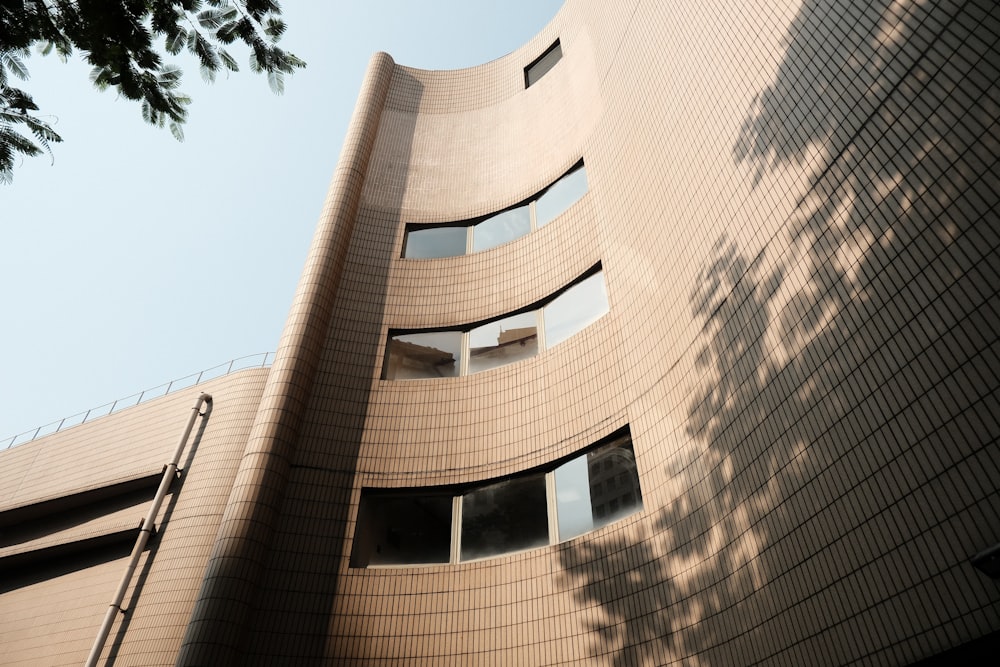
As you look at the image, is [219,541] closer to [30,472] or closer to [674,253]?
[674,253]

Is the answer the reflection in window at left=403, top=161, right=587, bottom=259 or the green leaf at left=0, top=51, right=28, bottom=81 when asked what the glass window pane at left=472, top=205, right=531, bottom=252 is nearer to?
the reflection in window at left=403, top=161, right=587, bottom=259

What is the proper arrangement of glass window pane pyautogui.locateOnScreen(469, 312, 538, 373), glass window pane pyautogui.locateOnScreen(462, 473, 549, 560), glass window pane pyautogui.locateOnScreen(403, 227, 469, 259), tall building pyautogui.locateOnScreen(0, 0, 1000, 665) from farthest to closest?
1. glass window pane pyautogui.locateOnScreen(403, 227, 469, 259)
2. glass window pane pyautogui.locateOnScreen(469, 312, 538, 373)
3. glass window pane pyautogui.locateOnScreen(462, 473, 549, 560)
4. tall building pyautogui.locateOnScreen(0, 0, 1000, 665)

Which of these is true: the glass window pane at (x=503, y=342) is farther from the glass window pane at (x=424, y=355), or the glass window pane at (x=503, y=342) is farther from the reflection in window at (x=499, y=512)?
the reflection in window at (x=499, y=512)

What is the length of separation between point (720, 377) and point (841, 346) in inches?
60.1

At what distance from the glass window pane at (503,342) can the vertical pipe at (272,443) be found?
262 centimetres

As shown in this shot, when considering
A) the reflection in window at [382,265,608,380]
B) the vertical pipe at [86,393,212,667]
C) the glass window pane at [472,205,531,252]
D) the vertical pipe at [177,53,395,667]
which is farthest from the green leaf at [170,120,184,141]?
the vertical pipe at [86,393,212,667]

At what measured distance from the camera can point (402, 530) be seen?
862 centimetres

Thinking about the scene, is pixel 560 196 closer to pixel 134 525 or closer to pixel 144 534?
pixel 144 534

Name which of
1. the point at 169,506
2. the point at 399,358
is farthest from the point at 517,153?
the point at 169,506

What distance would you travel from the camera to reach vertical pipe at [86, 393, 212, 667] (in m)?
10.6

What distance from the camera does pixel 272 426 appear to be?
347 inches

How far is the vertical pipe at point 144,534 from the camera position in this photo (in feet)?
34.7

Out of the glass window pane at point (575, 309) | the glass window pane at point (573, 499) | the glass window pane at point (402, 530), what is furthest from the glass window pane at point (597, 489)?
the glass window pane at point (575, 309)

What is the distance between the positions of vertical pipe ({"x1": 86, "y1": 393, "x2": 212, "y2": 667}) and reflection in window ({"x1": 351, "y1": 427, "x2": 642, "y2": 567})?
19.7ft
